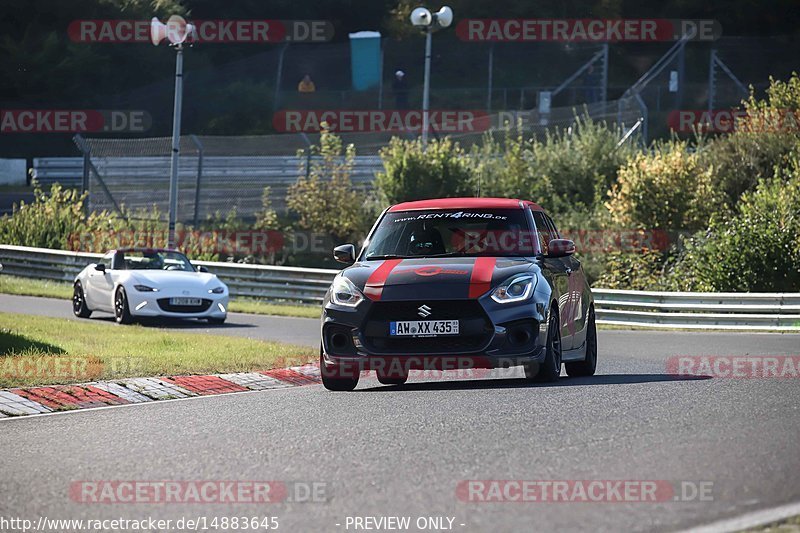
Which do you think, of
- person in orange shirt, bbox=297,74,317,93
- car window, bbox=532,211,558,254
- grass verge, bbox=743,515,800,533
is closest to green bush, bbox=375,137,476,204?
person in orange shirt, bbox=297,74,317,93

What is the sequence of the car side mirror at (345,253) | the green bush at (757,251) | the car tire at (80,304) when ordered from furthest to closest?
the green bush at (757,251), the car tire at (80,304), the car side mirror at (345,253)

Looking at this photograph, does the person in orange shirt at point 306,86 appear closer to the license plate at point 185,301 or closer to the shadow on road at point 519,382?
the license plate at point 185,301

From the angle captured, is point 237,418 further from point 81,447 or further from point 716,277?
point 716,277

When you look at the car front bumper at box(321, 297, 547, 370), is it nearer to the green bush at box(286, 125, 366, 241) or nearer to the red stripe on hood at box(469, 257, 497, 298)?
the red stripe on hood at box(469, 257, 497, 298)

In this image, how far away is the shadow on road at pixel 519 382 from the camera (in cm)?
1263

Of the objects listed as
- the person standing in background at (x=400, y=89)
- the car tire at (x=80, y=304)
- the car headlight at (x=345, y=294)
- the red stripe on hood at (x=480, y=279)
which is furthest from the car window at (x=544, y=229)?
the person standing in background at (x=400, y=89)

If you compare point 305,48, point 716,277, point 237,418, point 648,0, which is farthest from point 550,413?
point 648,0

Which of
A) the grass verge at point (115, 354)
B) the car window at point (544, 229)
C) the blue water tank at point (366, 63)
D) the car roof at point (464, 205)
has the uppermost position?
the blue water tank at point (366, 63)

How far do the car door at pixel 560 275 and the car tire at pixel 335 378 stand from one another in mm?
1987

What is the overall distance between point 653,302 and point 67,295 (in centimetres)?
1295

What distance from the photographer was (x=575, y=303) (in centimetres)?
1412

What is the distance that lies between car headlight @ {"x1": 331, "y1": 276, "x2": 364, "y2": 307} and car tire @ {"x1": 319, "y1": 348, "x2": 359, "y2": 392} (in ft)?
1.78

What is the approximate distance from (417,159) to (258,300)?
8.35m

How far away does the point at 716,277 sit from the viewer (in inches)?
1208
